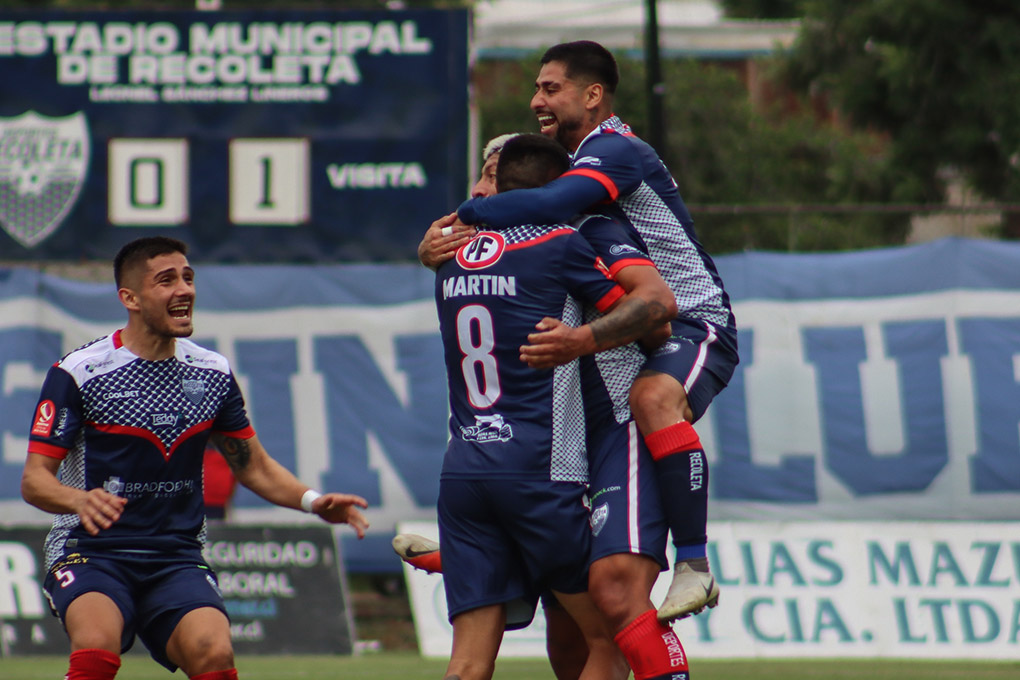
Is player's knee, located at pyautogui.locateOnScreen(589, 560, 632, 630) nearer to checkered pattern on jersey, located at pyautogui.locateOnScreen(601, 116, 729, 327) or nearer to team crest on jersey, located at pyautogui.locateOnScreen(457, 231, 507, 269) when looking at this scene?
checkered pattern on jersey, located at pyautogui.locateOnScreen(601, 116, 729, 327)

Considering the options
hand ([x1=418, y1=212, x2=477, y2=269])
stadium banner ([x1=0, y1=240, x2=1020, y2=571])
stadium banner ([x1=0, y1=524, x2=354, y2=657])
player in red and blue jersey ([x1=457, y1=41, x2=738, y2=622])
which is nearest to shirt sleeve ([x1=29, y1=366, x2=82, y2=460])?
hand ([x1=418, y1=212, x2=477, y2=269])

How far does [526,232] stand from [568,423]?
2.36 ft

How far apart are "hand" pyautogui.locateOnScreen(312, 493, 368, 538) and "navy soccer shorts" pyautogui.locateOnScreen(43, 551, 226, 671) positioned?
0.54 m

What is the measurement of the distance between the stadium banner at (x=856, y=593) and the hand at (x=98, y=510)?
537 centimetres

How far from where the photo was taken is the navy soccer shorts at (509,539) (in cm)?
540

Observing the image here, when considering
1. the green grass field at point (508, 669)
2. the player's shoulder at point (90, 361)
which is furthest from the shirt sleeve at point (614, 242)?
the green grass field at point (508, 669)

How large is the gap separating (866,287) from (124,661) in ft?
21.1

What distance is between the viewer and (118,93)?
488 inches

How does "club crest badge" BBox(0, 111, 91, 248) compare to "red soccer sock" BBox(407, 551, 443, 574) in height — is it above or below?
above

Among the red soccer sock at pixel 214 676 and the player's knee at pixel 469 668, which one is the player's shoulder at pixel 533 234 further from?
the red soccer sock at pixel 214 676

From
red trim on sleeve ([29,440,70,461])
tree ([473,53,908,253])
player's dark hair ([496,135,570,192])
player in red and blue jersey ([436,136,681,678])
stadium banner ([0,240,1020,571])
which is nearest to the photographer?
player in red and blue jersey ([436,136,681,678])

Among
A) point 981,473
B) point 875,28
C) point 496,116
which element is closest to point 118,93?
point 981,473

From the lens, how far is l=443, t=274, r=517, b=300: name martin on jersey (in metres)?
5.42

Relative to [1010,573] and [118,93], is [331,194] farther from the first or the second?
[1010,573]
